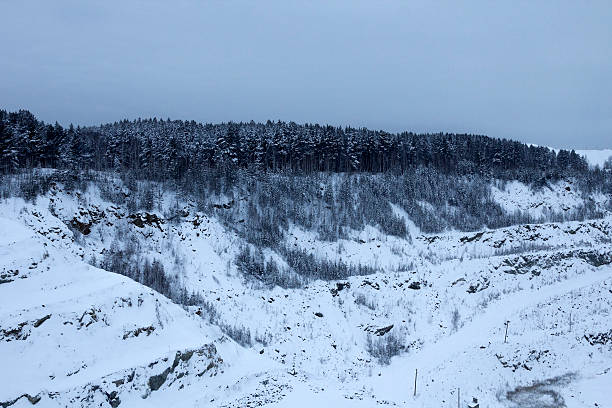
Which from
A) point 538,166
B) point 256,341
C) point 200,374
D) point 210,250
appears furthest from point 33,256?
point 538,166

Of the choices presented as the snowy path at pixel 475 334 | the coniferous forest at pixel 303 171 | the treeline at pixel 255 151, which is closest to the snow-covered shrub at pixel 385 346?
the snowy path at pixel 475 334

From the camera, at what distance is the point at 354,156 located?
7644cm

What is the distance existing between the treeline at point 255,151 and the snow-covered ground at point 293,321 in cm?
1284

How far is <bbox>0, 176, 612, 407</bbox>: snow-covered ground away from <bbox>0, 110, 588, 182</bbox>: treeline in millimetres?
12836

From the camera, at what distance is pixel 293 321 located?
33.7 meters

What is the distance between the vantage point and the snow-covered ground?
16.9m

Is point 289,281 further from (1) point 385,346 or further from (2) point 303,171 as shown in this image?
(2) point 303,171

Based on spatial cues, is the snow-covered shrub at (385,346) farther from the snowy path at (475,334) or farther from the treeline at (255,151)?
the treeline at (255,151)

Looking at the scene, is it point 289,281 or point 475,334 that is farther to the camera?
point 289,281

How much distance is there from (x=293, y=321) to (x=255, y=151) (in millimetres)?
40910

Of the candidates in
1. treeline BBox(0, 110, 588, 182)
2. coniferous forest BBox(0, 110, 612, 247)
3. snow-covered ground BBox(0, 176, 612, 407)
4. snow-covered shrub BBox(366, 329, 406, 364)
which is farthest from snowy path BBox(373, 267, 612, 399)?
treeline BBox(0, 110, 588, 182)

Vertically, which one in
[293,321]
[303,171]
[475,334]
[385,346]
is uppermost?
[303,171]

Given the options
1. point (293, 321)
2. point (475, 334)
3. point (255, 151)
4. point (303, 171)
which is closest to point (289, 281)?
point (293, 321)

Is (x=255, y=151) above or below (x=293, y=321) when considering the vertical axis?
above
